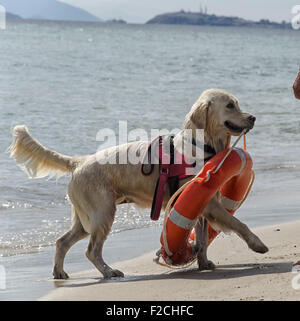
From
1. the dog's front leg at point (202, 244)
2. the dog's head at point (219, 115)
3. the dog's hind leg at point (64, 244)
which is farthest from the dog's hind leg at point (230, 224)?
the dog's hind leg at point (64, 244)

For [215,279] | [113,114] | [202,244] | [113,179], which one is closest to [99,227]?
[113,179]

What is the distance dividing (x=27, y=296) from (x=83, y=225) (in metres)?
1.25

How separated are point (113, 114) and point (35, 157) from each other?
11979 millimetres

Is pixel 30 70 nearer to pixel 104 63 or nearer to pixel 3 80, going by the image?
pixel 3 80

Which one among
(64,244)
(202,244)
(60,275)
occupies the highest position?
(202,244)

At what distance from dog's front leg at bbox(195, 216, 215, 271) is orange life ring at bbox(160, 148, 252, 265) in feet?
0.27

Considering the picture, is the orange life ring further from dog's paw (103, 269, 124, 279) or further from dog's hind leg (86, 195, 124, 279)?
dog's hind leg (86, 195, 124, 279)

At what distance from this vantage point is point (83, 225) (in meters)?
6.70

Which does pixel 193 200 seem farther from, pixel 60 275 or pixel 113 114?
pixel 113 114

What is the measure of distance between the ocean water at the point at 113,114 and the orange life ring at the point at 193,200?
0.85 metres

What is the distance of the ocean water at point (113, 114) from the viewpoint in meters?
8.92

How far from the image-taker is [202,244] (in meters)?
6.46

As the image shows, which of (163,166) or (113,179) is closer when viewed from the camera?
(163,166)

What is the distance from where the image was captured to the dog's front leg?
6312 millimetres
